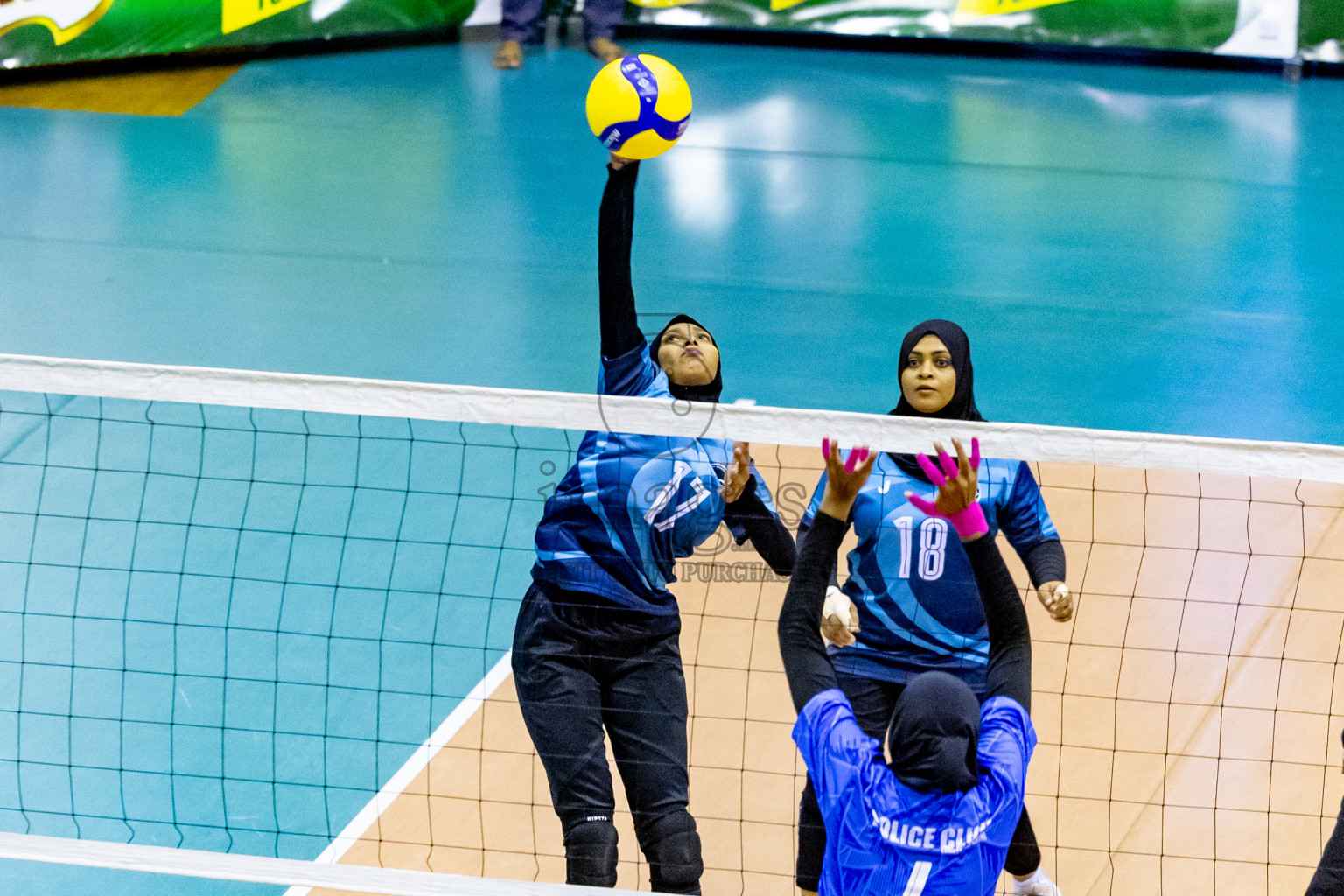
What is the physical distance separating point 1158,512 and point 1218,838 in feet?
7.65

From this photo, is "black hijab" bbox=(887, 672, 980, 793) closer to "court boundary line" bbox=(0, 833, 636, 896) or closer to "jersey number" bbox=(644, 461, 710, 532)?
"court boundary line" bbox=(0, 833, 636, 896)

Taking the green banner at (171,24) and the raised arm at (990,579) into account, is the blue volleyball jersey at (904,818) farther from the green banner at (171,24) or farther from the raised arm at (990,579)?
the green banner at (171,24)

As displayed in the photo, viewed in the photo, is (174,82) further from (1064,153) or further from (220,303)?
(1064,153)

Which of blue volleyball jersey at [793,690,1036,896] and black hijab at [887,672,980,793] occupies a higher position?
black hijab at [887,672,980,793]

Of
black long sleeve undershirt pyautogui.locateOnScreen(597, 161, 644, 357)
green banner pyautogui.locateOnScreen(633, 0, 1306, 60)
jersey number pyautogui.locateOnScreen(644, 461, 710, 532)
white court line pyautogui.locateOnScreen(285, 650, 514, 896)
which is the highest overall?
green banner pyautogui.locateOnScreen(633, 0, 1306, 60)

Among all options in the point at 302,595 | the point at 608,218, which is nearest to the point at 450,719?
the point at 302,595

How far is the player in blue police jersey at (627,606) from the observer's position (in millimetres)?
4406

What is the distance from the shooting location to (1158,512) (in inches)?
288

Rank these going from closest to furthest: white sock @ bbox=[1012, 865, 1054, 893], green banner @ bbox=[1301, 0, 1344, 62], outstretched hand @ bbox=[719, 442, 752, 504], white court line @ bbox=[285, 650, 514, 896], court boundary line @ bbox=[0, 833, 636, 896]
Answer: court boundary line @ bbox=[0, 833, 636, 896], outstretched hand @ bbox=[719, 442, 752, 504], white sock @ bbox=[1012, 865, 1054, 893], white court line @ bbox=[285, 650, 514, 896], green banner @ bbox=[1301, 0, 1344, 62]

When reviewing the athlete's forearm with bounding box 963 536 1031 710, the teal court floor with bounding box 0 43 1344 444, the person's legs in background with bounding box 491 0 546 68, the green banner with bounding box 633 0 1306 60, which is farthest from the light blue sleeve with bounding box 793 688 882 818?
the green banner with bounding box 633 0 1306 60

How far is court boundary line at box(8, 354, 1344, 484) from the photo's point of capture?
12.7 feet

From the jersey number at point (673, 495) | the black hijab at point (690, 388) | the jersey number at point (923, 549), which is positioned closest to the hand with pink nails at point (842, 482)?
the jersey number at point (923, 549)

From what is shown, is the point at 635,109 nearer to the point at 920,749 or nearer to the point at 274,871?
the point at 920,749

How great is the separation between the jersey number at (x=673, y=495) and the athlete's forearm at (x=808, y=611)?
41.8 inches
